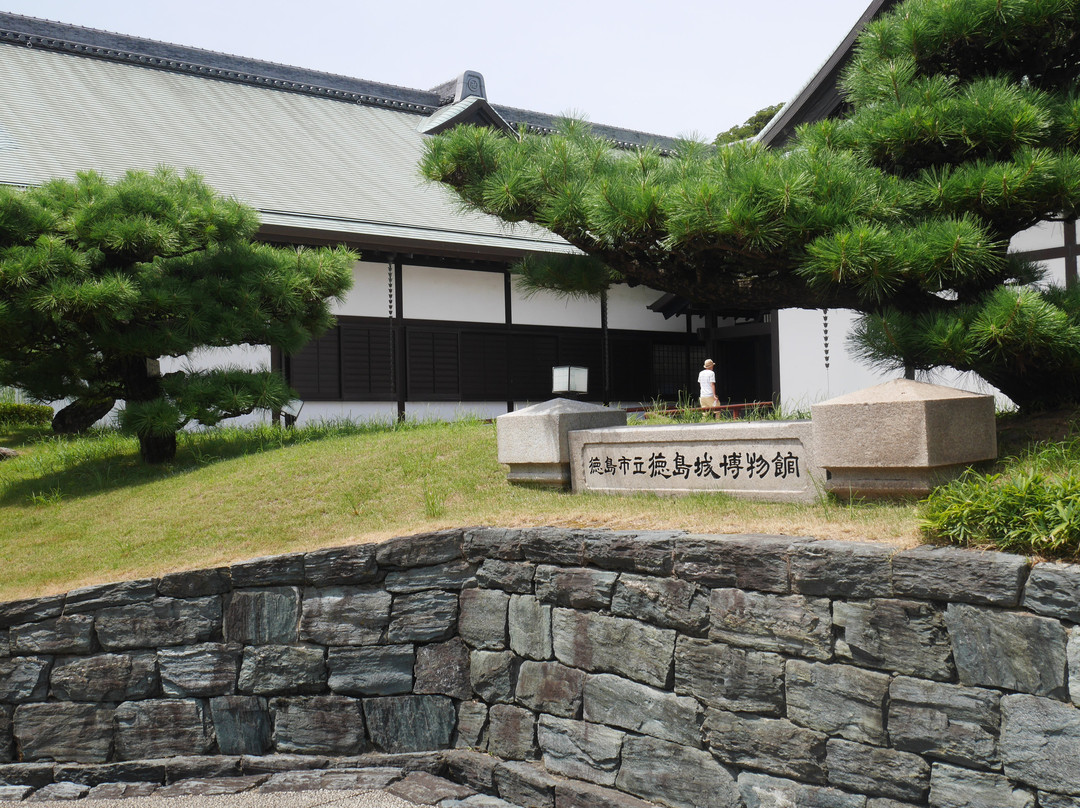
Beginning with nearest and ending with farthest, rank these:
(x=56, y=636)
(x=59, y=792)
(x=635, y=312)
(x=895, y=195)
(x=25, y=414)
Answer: (x=895, y=195) → (x=59, y=792) → (x=56, y=636) → (x=25, y=414) → (x=635, y=312)

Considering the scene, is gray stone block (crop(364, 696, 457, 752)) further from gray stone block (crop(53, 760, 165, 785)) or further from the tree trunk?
the tree trunk

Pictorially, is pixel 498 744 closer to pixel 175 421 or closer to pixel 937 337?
pixel 937 337

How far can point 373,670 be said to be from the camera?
6.98 m

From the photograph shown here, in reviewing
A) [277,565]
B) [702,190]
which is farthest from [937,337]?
[277,565]

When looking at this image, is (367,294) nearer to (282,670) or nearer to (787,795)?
(282,670)

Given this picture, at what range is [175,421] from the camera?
10.7 m

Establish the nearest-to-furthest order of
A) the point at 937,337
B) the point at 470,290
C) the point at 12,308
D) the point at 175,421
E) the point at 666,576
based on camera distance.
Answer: the point at 666,576 → the point at 937,337 → the point at 12,308 → the point at 175,421 → the point at 470,290

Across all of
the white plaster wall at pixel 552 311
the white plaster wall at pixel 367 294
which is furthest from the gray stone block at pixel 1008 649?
the white plaster wall at pixel 552 311

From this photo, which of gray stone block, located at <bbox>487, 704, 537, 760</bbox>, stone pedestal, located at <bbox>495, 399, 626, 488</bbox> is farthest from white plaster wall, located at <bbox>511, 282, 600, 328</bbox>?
gray stone block, located at <bbox>487, 704, 537, 760</bbox>

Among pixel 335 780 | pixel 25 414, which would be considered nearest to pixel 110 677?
pixel 335 780

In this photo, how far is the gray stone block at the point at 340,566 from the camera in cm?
704

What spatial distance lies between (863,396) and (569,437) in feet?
8.75

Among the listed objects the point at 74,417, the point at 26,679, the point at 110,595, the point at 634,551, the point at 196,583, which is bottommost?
the point at 26,679

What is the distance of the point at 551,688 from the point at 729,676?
144cm
